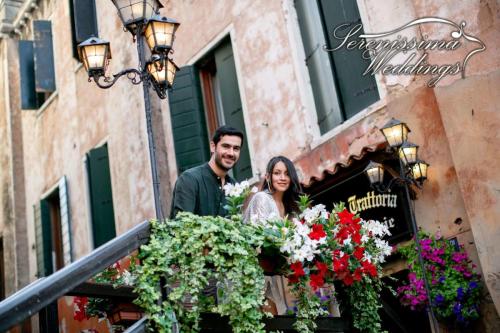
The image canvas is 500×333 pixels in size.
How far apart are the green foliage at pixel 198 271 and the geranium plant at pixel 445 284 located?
157 inches

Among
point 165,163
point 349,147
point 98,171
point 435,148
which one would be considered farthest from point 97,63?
point 98,171

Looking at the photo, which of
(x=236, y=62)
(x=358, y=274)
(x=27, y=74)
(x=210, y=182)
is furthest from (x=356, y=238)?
(x=27, y=74)

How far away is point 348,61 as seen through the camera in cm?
887

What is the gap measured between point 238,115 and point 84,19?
5.35 metres

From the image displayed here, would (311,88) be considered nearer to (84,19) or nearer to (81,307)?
(81,307)

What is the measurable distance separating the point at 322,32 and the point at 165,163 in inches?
161

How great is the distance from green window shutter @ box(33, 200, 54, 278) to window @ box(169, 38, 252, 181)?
19.6ft

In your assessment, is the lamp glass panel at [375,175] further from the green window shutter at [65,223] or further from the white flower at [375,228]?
the green window shutter at [65,223]

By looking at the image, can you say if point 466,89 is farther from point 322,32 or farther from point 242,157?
point 242,157

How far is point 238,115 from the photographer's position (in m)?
10.7

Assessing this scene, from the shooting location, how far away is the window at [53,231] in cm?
1516

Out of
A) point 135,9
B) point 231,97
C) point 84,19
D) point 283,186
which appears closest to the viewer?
point 283,186

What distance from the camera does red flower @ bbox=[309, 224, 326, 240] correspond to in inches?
143

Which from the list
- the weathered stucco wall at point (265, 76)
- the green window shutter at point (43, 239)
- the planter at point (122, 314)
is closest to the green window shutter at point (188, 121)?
the weathered stucco wall at point (265, 76)
